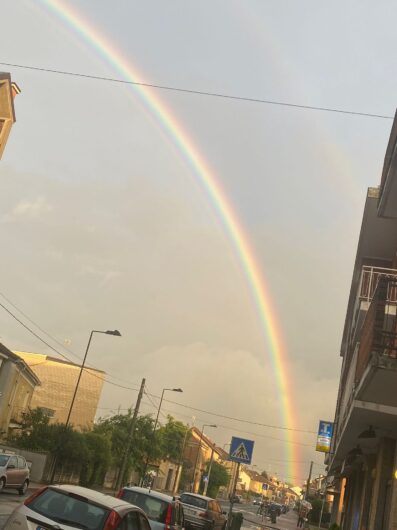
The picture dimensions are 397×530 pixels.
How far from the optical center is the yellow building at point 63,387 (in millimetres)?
64188

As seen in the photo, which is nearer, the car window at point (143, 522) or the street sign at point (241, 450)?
the car window at point (143, 522)

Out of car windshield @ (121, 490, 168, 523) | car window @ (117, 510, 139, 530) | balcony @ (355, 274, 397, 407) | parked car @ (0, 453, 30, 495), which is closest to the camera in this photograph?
car window @ (117, 510, 139, 530)

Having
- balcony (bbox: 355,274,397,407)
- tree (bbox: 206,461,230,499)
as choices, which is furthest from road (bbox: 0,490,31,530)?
tree (bbox: 206,461,230,499)

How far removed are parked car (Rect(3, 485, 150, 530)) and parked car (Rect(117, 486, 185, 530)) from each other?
373 cm

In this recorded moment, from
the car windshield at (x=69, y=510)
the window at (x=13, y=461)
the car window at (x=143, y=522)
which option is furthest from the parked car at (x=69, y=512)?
the window at (x=13, y=461)

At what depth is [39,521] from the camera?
6.01 meters

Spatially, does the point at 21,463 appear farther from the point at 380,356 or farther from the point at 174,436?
the point at 174,436

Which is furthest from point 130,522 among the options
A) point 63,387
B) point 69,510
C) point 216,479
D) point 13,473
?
point 216,479

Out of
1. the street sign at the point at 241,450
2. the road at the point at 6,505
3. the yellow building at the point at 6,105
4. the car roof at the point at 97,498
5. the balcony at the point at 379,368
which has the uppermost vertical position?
the yellow building at the point at 6,105

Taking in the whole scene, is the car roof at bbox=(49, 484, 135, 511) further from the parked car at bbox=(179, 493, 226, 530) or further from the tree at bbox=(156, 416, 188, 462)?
the tree at bbox=(156, 416, 188, 462)

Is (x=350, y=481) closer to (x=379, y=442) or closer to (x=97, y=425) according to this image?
(x=379, y=442)

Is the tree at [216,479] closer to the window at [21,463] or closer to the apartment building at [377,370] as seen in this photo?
the window at [21,463]

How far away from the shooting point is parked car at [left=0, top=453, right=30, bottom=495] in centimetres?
1927

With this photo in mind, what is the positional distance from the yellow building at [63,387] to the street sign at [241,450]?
171 ft
